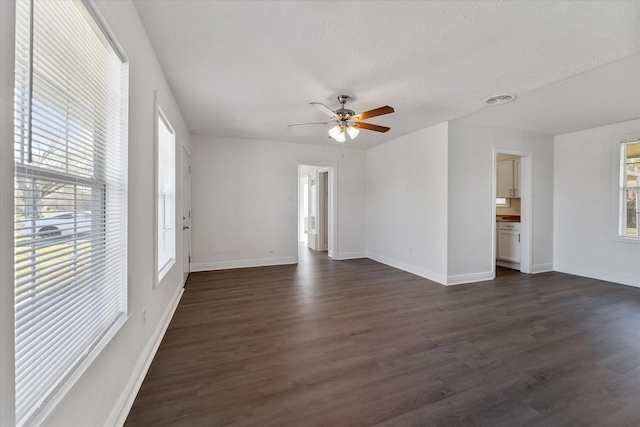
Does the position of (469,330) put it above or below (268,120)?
below

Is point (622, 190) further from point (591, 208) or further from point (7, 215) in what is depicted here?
point (7, 215)

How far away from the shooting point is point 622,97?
3143mm

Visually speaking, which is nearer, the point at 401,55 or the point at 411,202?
the point at 401,55

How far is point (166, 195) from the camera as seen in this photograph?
3.02 metres

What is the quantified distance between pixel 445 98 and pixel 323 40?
1.87m

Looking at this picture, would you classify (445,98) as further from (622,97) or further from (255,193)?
(255,193)

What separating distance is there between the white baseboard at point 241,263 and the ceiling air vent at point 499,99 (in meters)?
4.18

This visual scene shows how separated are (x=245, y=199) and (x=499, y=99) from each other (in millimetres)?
4291

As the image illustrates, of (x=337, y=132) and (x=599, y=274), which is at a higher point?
(x=337, y=132)

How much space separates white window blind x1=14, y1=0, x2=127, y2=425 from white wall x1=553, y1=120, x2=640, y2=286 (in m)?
6.39

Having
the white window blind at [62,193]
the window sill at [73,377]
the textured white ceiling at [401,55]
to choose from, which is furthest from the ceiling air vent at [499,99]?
the window sill at [73,377]

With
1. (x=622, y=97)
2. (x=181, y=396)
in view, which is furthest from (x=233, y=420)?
(x=622, y=97)

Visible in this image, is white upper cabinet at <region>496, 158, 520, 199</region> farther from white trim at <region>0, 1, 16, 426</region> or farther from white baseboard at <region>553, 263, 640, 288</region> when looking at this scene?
white trim at <region>0, 1, 16, 426</region>

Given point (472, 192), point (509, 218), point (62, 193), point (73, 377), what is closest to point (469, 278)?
point (472, 192)
